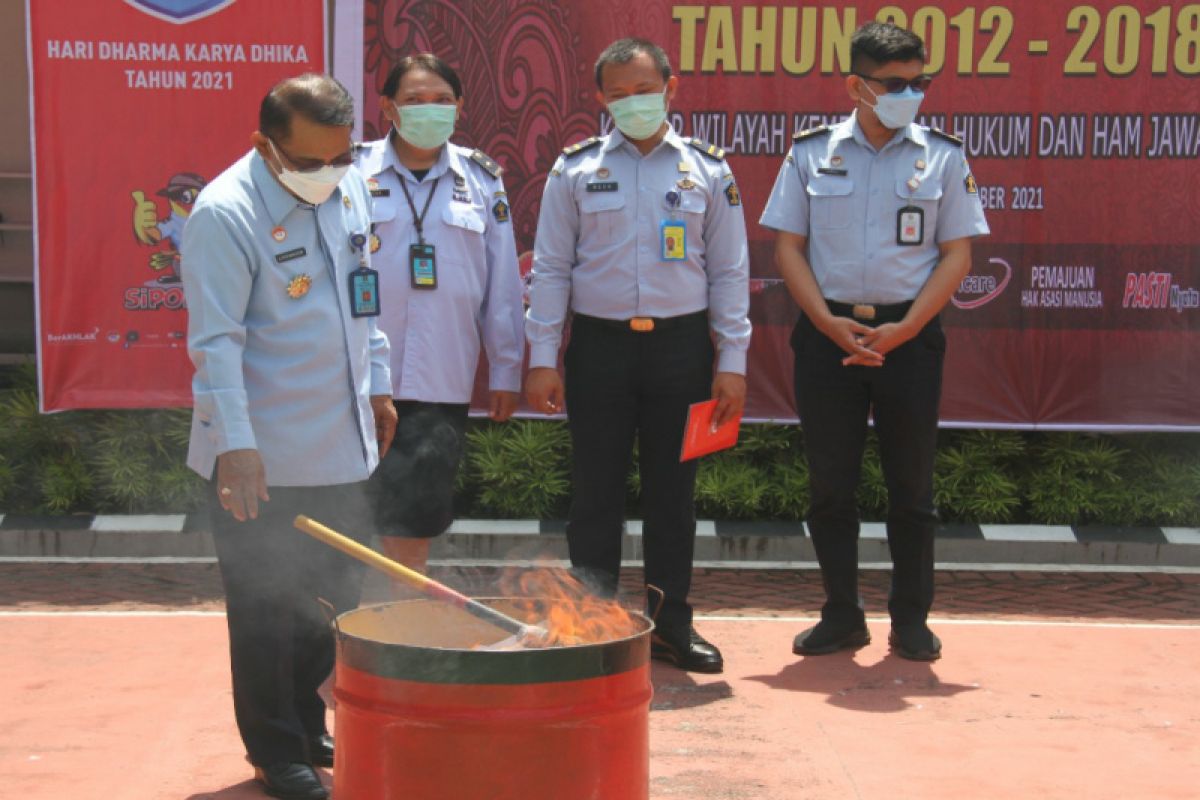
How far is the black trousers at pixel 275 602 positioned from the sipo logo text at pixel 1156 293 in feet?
17.1

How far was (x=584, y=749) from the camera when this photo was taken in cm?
321

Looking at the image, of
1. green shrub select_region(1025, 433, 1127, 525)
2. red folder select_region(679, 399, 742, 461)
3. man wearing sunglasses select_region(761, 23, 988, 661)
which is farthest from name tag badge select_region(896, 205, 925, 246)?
green shrub select_region(1025, 433, 1127, 525)

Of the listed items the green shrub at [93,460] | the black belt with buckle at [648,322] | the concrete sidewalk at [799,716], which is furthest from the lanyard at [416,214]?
the green shrub at [93,460]

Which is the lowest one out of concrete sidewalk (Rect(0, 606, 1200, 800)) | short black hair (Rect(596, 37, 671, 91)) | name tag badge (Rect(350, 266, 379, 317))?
concrete sidewalk (Rect(0, 606, 1200, 800))

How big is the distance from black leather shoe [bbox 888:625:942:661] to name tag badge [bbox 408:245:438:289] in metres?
2.25

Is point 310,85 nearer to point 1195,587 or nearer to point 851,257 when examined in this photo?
point 851,257

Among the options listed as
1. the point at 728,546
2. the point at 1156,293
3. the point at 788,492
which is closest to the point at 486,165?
the point at 728,546

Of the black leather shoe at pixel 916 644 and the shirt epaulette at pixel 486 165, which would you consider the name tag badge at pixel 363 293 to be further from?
the black leather shoe at pixel 916 644

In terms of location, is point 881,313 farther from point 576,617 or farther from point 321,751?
point 321,751

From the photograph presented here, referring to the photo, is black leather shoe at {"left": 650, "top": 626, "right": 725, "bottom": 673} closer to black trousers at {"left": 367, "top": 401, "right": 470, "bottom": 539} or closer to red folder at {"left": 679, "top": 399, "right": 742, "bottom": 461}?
red folder at {"left": 679, "top": 399, "right": 742, "bottom": 461}

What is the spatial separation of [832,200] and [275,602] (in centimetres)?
267

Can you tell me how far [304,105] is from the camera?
406 centimetres

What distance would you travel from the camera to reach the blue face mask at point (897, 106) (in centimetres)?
568

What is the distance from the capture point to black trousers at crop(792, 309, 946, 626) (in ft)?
19.0
